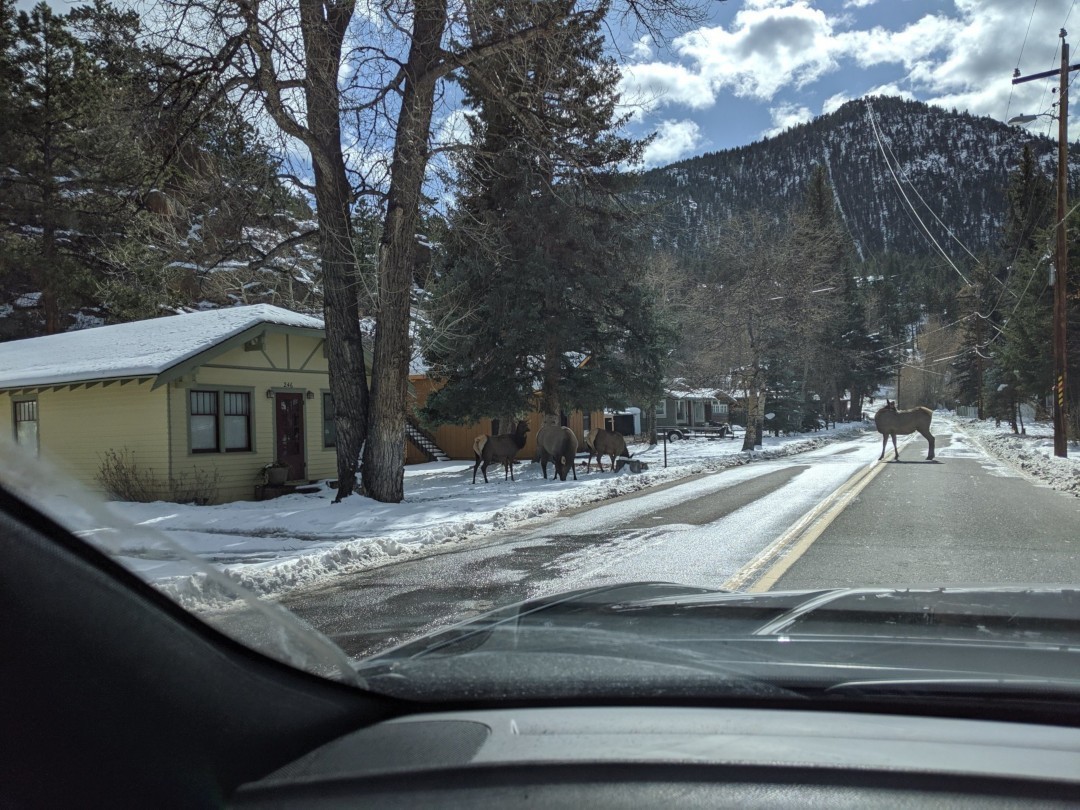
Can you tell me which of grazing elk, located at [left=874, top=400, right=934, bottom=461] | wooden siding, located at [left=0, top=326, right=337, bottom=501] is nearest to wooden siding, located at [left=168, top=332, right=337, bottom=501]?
wooden siding, located at [left=0, top=326, right=337, bottom=501]

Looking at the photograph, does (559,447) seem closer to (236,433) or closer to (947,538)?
(236,433)

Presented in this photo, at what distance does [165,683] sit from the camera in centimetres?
158

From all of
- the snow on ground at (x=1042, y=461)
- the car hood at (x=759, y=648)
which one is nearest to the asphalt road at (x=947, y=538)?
the snow on ground at (x=1042, y=461)

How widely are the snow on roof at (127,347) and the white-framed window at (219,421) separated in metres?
1.43

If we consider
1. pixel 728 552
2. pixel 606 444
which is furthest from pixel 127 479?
pixel 728 552

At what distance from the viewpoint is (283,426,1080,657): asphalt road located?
6934 millimetres

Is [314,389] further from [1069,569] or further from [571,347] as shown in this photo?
[1069,569]

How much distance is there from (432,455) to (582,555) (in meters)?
22.3

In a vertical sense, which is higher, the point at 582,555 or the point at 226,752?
the point at 226,752

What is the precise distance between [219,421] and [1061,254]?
2492 cm

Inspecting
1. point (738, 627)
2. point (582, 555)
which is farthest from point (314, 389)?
point (738, 627)

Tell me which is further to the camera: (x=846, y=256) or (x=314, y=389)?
(x=846, y=256)

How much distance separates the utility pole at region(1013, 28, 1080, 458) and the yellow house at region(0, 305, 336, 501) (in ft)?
70.1

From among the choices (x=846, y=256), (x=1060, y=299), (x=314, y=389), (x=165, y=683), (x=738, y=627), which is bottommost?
(x=738, y=627)
